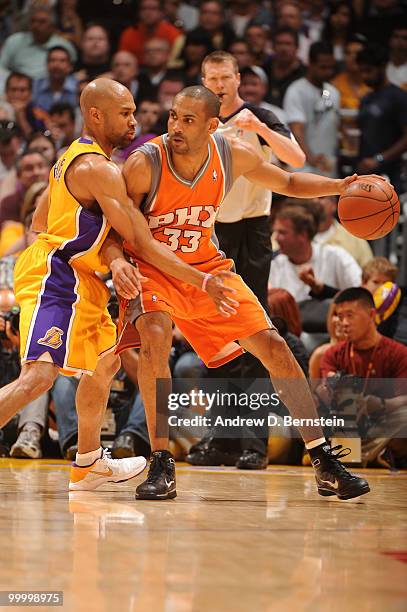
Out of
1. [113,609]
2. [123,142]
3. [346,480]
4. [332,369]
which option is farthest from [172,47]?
[113,609]

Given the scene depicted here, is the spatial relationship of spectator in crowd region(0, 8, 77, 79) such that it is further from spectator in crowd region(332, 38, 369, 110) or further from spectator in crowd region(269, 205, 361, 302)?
spectator in crowd region(269, 205, 361, 302)

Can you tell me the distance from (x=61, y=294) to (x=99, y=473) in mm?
870

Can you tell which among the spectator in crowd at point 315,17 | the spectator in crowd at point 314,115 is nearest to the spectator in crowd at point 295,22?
A: the spectator in crowd at point 315,17

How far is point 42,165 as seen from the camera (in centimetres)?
811

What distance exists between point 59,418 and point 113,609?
4.11 metres

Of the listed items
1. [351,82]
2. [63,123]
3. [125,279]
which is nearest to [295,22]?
[351,82]

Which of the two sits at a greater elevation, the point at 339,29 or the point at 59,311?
the point at 59,311

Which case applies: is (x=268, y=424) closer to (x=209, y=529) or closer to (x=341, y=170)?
(x=209, y=529)

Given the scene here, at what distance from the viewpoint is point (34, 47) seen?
10.4 m

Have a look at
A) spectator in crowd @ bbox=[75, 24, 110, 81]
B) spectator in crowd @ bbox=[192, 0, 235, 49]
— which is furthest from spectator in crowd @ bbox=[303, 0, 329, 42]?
spectator in crowd @ bbox=[75, 24, 110, 81]

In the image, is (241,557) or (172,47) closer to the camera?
(241,557)

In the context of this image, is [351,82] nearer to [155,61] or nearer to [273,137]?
[155,61]

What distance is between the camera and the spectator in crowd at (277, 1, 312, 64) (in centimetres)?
1023

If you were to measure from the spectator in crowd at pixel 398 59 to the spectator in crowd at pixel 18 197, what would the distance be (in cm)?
380
